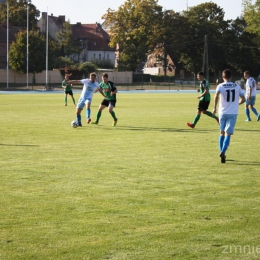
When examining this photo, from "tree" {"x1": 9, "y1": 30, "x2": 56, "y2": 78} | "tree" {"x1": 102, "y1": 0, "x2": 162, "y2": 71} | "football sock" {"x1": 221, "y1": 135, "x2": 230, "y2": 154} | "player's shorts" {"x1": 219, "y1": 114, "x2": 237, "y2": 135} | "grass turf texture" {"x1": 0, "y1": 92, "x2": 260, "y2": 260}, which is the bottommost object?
"grass turf texture" {"x1": 0, "y1": 92, "x2": 260, "y2": 260}

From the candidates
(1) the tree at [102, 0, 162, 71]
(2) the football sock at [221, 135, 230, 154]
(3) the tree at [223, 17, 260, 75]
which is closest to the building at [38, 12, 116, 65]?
(1) the tree at [102, 0, 162, 71]

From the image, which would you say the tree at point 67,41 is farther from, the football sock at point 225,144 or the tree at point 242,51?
the football sock at point 225,144

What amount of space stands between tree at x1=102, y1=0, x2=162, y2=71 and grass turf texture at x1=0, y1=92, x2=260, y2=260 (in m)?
80.6

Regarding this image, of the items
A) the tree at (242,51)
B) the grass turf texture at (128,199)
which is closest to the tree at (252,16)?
the tree at (242,51)

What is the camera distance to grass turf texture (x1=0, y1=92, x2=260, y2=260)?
6.68 metres

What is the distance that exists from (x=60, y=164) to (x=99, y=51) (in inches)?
4717

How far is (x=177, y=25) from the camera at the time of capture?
99.4 m

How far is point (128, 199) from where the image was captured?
8992 mm

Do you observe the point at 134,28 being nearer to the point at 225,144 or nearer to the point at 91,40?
the point at 91,40

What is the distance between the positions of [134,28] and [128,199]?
9142 cm

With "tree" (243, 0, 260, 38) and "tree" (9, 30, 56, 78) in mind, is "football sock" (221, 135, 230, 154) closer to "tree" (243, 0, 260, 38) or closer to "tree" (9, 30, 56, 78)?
"tree" (9, 30, 56, 78)

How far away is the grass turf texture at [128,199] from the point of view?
263 inches

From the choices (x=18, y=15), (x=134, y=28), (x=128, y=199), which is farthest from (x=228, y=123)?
(x=18, y=15)

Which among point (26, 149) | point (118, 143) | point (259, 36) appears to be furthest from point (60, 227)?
point (259, 36)
